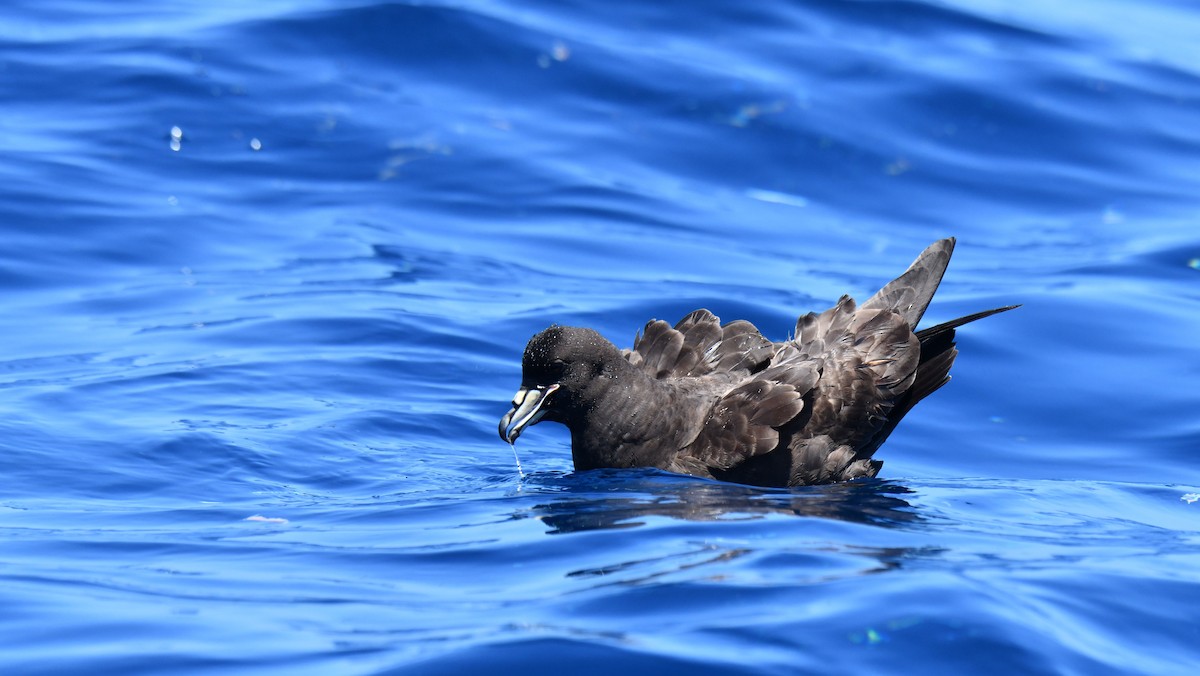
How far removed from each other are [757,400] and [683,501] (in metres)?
0.68

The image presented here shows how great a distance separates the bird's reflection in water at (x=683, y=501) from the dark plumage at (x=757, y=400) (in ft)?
0.35

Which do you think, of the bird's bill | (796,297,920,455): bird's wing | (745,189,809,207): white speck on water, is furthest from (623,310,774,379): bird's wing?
(745,189,809,207): white speck on water

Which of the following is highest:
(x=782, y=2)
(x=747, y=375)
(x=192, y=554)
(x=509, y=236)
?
(x=782, y=2)

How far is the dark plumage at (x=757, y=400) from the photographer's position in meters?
6.39

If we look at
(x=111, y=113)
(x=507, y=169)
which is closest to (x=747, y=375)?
(x=507, y=169)

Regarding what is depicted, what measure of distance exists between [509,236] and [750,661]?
7.60m

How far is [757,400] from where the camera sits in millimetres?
6387

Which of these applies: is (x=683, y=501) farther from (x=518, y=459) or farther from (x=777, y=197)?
(x=777, y=197)

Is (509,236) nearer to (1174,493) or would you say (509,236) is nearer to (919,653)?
(1174,493)

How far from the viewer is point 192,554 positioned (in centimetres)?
549

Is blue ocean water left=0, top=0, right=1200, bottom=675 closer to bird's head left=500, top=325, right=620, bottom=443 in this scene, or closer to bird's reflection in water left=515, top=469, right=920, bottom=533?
bird's reflection in water left=515, top=469, right=920, bottom=533

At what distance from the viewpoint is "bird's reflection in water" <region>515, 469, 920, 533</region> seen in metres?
5.68

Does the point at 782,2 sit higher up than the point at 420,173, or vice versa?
the point at 782,2

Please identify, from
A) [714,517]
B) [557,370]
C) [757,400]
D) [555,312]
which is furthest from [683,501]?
[555,312]
